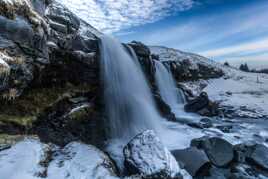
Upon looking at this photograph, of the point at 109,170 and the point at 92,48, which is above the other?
the point at 92,48

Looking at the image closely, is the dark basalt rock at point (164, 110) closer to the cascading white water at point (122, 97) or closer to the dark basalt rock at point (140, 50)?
the cascading white water at point (122, 97)

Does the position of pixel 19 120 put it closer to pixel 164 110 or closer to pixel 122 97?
pixel 122 97

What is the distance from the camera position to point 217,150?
31.1 ft

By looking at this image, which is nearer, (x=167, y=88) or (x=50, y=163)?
(x=50, y=163)

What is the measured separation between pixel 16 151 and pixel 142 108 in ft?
28.9

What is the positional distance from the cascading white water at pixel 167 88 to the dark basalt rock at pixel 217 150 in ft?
36.3

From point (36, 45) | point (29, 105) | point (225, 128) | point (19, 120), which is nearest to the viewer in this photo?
point (19, 120)

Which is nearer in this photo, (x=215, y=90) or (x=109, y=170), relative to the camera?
(x=109, y=170)

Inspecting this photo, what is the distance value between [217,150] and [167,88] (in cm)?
1350

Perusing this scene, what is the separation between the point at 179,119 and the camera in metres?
16.1

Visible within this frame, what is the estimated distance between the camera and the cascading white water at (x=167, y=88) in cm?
2173

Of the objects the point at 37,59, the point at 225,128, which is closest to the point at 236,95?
the point at 225,128

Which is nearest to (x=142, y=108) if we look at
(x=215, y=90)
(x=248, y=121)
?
(x=248, y=121)

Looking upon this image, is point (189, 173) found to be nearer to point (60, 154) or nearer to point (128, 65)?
point (60, 154)
